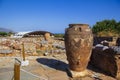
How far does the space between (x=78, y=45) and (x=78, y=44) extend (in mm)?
32

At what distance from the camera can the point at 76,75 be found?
215 inches

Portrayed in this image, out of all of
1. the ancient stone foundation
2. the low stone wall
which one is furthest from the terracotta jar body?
the low stone wall

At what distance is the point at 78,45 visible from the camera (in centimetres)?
539

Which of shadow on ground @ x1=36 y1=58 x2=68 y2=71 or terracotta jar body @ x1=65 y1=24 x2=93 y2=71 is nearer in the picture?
terracotta jar body @ x1=65 y1=24 x2=93 y2=71

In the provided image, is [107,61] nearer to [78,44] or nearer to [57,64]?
[78,44]

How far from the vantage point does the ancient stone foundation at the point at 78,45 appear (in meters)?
5.39

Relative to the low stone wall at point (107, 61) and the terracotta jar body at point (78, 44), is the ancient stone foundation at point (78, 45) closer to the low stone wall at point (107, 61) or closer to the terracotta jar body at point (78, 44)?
the terracotta jar body at point (78, 44)

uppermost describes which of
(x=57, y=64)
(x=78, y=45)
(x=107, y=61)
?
(x=78, y=45)

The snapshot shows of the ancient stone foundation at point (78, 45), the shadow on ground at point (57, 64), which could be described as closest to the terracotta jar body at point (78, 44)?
the ancient stone foundation at point (78, 45)

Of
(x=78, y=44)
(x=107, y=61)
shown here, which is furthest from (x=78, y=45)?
(x=107, y=61)

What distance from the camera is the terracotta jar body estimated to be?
17.7 feet

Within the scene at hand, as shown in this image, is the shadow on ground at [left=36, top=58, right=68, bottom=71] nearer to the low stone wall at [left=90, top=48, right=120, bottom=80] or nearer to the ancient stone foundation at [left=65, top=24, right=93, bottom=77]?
the ancient stone foundation at [left=65, top=24, right=93, bottom=77]

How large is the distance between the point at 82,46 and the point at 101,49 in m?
1.25

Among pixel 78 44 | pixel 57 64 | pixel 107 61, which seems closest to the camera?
pixel 78 44
